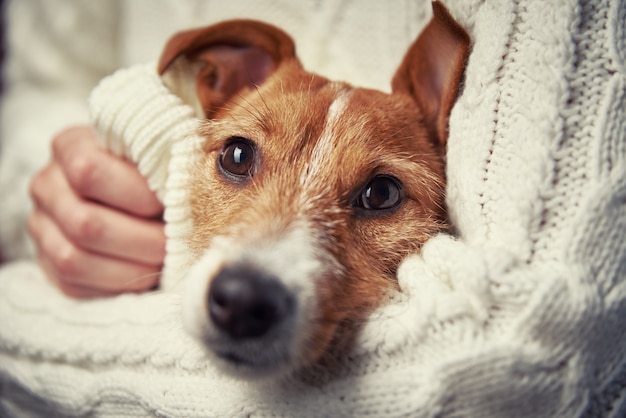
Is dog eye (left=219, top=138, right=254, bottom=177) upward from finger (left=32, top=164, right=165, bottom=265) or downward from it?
upward

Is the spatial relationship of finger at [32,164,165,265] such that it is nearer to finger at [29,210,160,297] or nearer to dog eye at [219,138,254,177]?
finger at [29,210,160,297]

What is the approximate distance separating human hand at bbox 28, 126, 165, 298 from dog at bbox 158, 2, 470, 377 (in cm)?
25

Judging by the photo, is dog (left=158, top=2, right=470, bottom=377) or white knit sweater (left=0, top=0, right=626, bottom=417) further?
dog (left=158, top=2, right=470, bottom=377)

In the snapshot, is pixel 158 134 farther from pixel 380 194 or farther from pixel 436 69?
pixel 436 69

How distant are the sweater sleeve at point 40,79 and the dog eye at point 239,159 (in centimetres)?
109

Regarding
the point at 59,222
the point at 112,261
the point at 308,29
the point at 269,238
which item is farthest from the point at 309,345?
the point at 308,29

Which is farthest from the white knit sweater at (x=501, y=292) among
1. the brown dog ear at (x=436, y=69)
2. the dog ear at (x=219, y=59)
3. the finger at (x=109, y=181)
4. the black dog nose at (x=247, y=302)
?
the dog ear at (x=219, y=59)

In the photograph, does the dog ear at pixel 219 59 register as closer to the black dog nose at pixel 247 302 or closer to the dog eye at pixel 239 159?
the dog eye at pixel 239 159

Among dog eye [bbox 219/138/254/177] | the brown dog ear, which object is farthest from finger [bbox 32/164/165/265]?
the brown dog ear

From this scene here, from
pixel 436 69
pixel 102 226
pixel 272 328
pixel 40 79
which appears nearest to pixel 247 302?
pixel 272 328

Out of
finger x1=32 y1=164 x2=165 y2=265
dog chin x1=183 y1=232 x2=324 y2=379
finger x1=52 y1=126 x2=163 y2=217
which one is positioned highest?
finger x1=52 y1=126 x2=163 y2=217

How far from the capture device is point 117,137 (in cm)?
155

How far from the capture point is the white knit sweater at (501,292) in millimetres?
925

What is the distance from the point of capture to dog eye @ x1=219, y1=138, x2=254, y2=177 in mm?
1428
